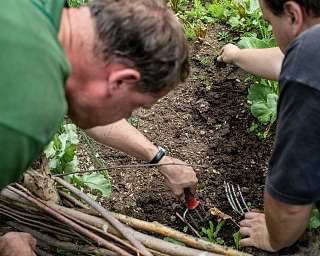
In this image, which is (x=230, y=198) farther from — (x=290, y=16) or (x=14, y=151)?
(x=14, y=151)

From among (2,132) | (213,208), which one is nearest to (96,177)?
(213,208)

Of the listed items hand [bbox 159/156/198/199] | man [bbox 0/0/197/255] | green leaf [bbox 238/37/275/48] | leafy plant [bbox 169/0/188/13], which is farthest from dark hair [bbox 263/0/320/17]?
leafy plant [bbox 169/0/188/13]

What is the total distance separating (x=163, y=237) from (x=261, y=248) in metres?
0.38

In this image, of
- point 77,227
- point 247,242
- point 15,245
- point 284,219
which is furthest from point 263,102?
point 15,245

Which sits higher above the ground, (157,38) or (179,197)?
(157,38)

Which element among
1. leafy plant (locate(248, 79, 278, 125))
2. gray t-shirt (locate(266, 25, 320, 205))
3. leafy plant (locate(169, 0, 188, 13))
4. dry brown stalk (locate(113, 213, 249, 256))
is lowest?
dry brown stalk (locate(113, 213, 249, 256))

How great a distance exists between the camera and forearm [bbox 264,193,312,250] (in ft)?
6.06

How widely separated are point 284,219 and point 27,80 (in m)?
1.02

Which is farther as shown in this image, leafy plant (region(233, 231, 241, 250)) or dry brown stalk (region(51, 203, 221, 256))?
leafy plant (region(233, 231, 241, 250))

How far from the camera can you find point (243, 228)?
238cm

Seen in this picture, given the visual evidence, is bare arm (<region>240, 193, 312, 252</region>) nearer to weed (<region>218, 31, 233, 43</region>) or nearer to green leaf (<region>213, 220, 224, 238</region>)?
green leaf (<region>213, 220, 224, 238</region>)

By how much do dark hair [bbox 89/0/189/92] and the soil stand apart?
1.08 m

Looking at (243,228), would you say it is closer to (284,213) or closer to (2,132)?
(284,213)

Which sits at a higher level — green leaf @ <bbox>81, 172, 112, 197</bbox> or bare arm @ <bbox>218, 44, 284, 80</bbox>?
bare arm @ <bbox>218, 44, 284, 80</bbox>
